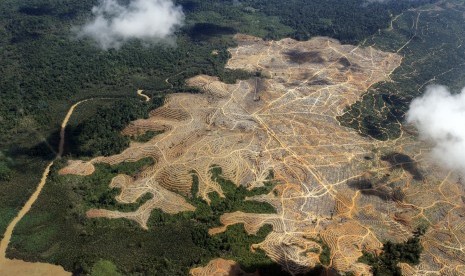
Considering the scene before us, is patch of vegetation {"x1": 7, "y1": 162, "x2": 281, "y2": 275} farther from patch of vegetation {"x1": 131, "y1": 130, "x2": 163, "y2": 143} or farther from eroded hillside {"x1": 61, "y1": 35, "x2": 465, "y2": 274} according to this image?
patch of vegetation {"x1": 131, "y1": 130, "x2": 163, "y2": 143}

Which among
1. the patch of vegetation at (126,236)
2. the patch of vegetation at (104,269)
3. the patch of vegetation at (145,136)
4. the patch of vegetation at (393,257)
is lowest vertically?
the patch of vegetation at (104,269)

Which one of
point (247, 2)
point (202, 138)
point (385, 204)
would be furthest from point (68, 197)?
point (247, 2)

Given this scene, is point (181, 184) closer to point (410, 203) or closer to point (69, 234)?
point (69, 234)

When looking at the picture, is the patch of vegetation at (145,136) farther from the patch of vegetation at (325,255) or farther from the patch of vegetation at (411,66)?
the patch of vegetation at (325,255)

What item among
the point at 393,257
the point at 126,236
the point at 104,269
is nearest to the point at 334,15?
the point at 393,257

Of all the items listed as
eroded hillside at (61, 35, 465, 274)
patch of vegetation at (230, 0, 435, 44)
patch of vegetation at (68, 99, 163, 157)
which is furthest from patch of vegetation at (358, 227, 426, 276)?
patch of vegetation at (230, 0, 435, 44)

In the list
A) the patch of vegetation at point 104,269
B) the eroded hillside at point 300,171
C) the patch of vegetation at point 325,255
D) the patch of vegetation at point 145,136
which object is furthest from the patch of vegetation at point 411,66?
the patch of vegetation at point 104,269
